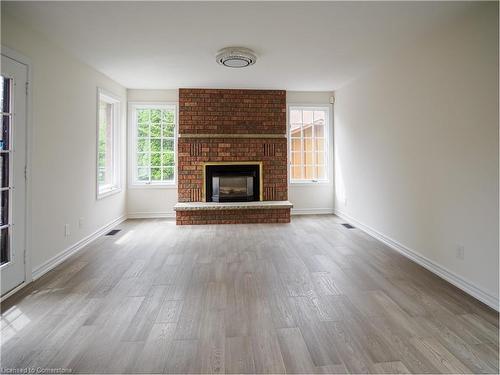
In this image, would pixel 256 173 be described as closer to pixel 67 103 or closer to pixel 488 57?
pixel 67 103

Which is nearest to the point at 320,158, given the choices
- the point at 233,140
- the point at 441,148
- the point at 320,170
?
the point at 320,170

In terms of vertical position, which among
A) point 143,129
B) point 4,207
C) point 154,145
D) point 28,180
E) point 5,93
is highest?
point 143,129

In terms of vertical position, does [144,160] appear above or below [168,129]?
below

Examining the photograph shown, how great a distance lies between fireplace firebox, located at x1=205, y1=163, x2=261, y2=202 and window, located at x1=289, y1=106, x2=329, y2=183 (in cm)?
87

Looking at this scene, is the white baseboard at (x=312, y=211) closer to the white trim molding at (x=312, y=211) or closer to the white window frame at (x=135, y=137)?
the white trim molding at (x=312, y=211)

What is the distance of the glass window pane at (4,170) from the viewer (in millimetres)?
2510

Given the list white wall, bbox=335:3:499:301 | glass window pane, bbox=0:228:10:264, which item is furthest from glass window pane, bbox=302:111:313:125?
glass window pane, bbox=0:228:10:264

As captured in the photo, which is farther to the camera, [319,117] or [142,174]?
[319,117]

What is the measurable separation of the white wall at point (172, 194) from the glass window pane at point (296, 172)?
0.68 feet

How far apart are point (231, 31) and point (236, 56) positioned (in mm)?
461

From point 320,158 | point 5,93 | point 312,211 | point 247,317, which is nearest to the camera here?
point 247,317

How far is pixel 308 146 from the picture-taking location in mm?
6121

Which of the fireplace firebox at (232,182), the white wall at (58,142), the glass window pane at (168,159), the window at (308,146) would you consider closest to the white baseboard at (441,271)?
the window at (308,146)

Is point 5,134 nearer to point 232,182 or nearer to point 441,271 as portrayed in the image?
point 232,182
